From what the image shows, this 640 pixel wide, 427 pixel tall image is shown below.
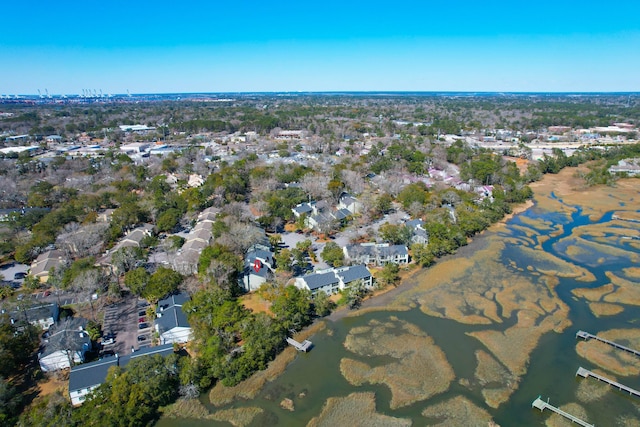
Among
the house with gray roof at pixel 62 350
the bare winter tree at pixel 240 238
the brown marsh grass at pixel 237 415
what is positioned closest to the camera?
the brown marsh grass at pixel 237 415

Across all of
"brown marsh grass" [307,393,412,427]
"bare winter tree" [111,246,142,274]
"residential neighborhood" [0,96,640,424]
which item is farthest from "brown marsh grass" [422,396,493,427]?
"bare winter tree" [111,246,142,274]

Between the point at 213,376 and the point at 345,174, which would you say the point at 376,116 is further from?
the point at 213,376

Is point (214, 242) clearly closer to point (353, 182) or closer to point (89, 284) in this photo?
point (89, 284)

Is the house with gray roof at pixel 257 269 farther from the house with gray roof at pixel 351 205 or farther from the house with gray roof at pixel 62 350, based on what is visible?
the house with gray roof at pixel 351 205

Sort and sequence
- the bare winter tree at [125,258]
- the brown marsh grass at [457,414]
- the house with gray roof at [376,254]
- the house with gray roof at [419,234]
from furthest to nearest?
the house with gray roof at [419,234] < the house with gray roof at [376,254] < the bare winter tree at [125,258] < the brown marsh grass at [457,414]

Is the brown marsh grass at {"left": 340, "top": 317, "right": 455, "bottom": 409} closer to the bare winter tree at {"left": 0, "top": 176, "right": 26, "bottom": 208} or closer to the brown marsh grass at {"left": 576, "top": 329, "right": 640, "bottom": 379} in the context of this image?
the brown marsh grass at {"left": 576, "top": 329, "right": 640, "bottom": 379}

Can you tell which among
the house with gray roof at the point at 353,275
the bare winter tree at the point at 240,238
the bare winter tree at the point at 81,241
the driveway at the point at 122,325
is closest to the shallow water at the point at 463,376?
the house with gray roof at the point at 353,275
